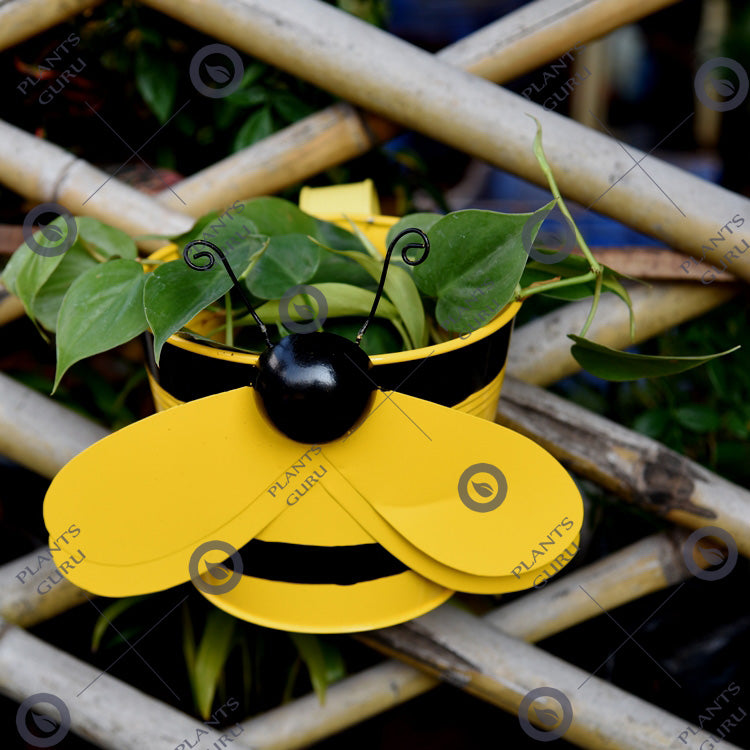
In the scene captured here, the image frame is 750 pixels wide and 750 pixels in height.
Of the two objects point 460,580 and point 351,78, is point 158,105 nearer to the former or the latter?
point 351,78

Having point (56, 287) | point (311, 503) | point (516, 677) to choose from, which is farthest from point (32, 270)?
point (516, 677)

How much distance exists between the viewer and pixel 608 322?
0.70 m

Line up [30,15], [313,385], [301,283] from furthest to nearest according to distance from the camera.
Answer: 1. [30,15]
2. [301,283]
3. [313,385]

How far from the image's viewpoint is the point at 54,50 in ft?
2.56

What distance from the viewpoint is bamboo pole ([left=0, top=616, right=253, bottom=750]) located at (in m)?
0.57

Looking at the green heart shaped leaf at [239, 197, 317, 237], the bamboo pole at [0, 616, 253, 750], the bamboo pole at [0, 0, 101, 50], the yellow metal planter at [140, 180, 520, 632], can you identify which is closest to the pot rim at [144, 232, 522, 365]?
the yellow metal planter at [140, 180, 520, 632]

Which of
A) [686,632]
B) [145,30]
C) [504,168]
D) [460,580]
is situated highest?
[145,30]

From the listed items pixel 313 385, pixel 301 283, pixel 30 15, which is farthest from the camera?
pixel 30 15

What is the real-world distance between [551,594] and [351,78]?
1.72 ft

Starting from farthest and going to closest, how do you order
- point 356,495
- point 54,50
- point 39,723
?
point 54,50
point 39,723
point 356,495

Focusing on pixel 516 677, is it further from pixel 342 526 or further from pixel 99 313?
pixel 99 313

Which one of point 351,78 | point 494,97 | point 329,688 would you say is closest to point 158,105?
point 351,78

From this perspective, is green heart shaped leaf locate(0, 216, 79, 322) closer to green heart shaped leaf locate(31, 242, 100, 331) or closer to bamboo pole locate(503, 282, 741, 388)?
green heart shaped leaf locate(31, 242, 100, 331)

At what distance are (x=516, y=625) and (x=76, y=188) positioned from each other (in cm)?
60
